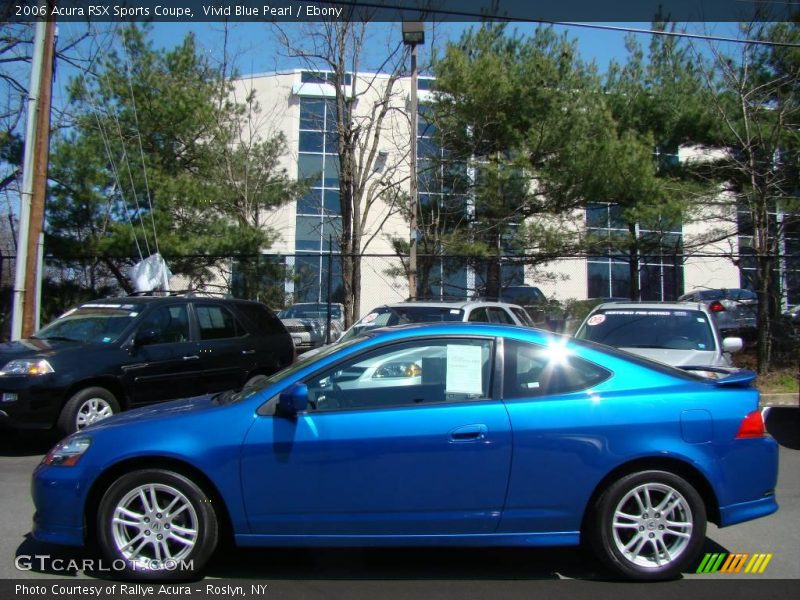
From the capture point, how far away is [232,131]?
19641mm

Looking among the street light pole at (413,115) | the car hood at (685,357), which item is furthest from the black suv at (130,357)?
the car hood at (685,357)

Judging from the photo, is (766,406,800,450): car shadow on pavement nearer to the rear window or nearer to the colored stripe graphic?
the colored stripe graphic

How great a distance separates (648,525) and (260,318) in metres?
7.25

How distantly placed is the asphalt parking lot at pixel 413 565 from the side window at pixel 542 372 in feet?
3.80

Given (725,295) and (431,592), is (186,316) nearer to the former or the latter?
(431,592)

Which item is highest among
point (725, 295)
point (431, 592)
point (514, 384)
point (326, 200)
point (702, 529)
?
point (326, 200)

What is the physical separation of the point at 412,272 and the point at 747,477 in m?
10.7

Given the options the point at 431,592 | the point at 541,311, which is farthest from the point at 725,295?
the point at 431,592

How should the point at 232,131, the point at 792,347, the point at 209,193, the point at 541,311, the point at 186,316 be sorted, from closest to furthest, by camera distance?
1. the point at 186,316
2. the point at 792,347
3. the point at 209,193
4. the point at 541,311
5. the point at 232,131

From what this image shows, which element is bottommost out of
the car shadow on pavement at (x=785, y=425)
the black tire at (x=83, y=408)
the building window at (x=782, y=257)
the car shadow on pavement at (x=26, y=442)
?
the car shadow on pavement at (x=26, y=442)

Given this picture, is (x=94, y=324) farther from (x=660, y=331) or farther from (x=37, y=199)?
(x=660, y=331)

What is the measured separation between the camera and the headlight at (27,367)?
25.2ft

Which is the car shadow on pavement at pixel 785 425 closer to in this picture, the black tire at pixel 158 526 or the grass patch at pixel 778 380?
the grass patch at pixel 778 380

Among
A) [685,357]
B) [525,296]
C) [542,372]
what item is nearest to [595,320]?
[685,357]
